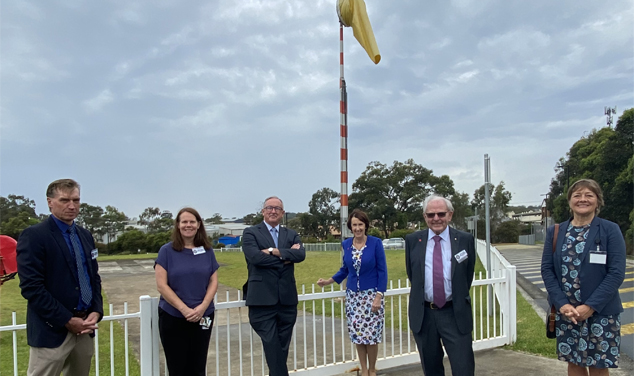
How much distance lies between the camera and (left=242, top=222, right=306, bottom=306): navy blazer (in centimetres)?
374

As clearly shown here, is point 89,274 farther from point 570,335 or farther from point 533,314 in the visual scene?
point 533,314

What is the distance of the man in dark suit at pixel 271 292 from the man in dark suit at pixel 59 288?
121 centimetres

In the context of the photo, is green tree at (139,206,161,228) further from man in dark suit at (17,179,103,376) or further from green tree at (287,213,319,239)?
man in dark suit at (17,179,103,376)

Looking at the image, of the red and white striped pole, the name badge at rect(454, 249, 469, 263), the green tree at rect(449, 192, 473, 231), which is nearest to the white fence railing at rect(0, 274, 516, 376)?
the name badge at rect(454, 249, 469, 263)

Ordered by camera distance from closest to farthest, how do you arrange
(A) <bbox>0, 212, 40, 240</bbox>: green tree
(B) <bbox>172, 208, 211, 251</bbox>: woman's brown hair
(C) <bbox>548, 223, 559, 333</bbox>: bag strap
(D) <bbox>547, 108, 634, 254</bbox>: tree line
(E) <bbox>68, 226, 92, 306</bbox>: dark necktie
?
(E) <bbox>68, 226, 92, 306</bbox>: dark necktie → (C) <bbox>548, 223, 559, 333</bbox>: bag strap → (B) <bbox>172, 208, 211, 251</bbox>: woman's brown hair → (D) <bbox>547, 108, 634, 254</bbox>: tree line → (A) <bbox>0, 212, 40, 240</bbox>: green tree

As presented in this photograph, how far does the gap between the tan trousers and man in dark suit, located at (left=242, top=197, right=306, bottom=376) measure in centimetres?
127

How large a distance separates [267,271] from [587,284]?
245 centimetres

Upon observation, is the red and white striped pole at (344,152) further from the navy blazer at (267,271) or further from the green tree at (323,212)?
the green tree at (323,212)

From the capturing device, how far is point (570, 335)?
3217 mm

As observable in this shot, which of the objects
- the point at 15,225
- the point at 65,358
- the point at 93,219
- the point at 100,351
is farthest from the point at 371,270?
the point at 93,219

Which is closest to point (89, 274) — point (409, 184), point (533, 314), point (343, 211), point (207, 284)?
point (207, 284)

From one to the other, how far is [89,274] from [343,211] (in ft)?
14.6

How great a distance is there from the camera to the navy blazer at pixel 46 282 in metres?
2.71

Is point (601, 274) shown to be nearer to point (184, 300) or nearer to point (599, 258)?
point (599, 258)
